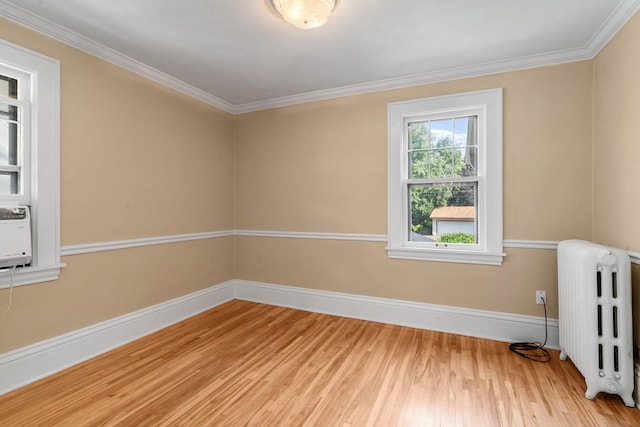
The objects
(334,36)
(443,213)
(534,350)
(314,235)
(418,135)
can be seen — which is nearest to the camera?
(334,36)

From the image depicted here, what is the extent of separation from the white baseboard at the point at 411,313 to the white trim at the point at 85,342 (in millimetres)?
866

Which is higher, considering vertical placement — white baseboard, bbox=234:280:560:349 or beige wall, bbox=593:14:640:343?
beige wall, bbox=593:14:640:343

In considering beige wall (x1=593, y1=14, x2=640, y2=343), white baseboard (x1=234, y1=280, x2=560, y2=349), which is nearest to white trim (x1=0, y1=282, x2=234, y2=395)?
white baseboard (x1=234, y1=280, x2=560, y2=349)

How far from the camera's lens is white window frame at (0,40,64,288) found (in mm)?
2201

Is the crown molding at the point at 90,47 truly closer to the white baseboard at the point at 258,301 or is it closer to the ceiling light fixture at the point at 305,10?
the ceiling light fixture at the point at 305,10

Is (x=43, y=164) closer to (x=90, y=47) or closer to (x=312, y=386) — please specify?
(x=90, y=47)

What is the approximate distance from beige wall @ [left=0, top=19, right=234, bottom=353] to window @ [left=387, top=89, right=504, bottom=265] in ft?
7.22

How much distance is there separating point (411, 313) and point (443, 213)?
109 cm

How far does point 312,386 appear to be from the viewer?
2.15 meters

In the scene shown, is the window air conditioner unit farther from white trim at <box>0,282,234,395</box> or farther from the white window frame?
white trim at <box>0,282,234,395</box>

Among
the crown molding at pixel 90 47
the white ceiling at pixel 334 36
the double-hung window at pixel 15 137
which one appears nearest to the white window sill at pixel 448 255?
the white ceiling at pixel 334 36

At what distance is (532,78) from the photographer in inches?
110

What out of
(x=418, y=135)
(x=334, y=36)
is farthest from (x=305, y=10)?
(x=418, y=135)

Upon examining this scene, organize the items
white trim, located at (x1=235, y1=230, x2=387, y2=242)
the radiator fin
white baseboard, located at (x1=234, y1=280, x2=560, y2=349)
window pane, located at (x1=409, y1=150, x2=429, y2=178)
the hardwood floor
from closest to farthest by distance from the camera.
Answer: the hardwood floor
the radiator fin
white baseboard, located at (x1=234, y1=280, x2=560, y2=349)
window pane, located at (x1=409, y1=150, x2=429, y2=178)
white trim, located at (x1=235, y1=230, x2=387, y2=242)
